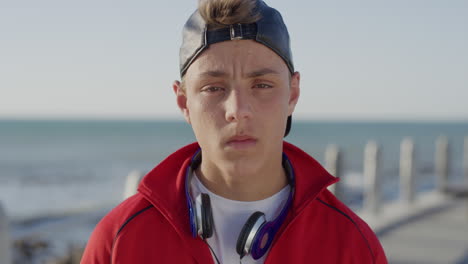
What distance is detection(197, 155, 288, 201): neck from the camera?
2.03 meters

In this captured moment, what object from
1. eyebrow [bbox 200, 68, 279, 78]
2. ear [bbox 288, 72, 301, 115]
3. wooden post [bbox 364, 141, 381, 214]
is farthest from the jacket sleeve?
wooden post [bbox 364, 141, 381, 214]

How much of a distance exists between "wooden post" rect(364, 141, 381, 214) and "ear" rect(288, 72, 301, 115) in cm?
770

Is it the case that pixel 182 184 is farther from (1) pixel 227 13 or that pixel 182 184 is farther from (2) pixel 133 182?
(2) pixel 133 182

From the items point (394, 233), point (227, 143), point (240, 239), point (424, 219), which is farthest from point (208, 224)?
point (424, 219)

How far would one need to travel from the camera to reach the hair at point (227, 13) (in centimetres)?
193

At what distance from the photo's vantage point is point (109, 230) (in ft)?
6.33

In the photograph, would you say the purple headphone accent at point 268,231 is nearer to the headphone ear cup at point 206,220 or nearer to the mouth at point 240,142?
the headphone ear cup at point 206,220

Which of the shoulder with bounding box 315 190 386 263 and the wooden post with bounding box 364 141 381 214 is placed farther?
the wooden post with bounding box 364 141 381 214

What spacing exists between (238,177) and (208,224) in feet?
0.76

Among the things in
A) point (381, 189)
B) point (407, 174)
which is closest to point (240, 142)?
point (381, 189)

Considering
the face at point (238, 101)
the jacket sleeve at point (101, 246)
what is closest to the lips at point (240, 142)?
the face at point (238, 101)

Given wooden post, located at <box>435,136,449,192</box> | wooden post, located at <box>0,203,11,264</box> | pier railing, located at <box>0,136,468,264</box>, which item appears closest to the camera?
wooden post, located at <box>0,203,11,264</box>

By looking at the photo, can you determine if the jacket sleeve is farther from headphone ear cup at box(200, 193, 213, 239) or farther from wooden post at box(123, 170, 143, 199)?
wooden post at box(123, 170, 143, 199)

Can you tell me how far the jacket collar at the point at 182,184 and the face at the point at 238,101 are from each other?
0.79 feet
